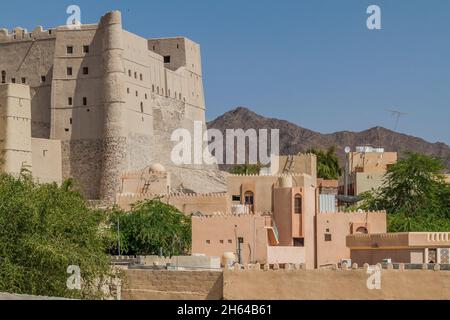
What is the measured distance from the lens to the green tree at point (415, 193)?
46.6 m

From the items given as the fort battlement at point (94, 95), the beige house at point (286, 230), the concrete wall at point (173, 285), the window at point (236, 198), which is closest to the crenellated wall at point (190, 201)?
the window at point (236, 198)

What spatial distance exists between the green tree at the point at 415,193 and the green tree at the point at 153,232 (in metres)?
8.18

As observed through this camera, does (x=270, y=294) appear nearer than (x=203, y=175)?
Yes

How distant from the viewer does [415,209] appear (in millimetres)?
46812

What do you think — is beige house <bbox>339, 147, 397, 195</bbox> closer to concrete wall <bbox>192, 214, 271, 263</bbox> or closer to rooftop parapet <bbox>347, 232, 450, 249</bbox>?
concrete wall <bbox>192, 214, 271, 263</bbox>

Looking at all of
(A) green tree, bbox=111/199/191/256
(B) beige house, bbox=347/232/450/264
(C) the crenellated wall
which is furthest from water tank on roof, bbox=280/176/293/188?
(B) beige house, bbox=347/232/450/264

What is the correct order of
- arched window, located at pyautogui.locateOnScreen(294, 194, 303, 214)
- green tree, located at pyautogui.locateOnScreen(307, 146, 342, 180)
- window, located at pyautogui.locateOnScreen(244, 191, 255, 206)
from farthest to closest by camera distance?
green tree, located at pyautogui.locateOnScreen(307, 146, 342, 180)
window, located at pyautogui.locateOnScreen(244, 191, 255, 206)
arched window, located at pyautogui.locateOnScreen(294, 194, 303, 214)

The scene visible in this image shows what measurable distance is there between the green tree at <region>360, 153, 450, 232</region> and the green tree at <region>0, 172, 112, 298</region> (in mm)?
18848

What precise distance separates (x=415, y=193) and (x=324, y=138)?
86275 mm

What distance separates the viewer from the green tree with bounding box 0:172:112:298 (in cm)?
2547

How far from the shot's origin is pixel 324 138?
441 feet

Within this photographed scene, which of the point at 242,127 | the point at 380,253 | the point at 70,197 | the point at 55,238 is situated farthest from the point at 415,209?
the point at 242,127
